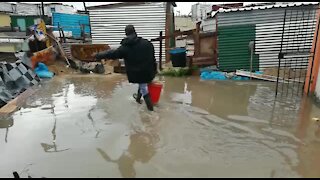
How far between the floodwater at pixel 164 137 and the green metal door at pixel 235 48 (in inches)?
141

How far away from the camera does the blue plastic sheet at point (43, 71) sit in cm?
1192

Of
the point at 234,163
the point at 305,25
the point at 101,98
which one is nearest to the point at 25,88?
the point at 101,98

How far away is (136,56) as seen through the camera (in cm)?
625

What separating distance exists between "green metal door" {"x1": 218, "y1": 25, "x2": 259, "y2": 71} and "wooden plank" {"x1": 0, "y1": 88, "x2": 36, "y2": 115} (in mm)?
7476

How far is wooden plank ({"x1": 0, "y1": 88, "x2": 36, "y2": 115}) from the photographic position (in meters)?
7.07

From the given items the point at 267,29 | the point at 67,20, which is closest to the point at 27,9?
the point at 67,20

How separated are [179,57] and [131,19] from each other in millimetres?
5342

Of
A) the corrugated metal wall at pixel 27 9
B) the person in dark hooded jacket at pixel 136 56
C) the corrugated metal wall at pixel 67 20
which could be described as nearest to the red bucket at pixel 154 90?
the person in dark hooded jacket at pixel 136 56

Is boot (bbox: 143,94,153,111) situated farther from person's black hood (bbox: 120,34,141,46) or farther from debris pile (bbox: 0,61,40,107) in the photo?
debris pile (bbox: 0,61,40,107)

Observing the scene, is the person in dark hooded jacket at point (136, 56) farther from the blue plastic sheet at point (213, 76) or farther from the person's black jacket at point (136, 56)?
the blue plastic sheet at point (213, 76)

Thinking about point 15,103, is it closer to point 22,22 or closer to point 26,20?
point 26,20

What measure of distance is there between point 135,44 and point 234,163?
3227 mm

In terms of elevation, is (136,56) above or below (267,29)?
below

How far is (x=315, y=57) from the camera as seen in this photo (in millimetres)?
7852
